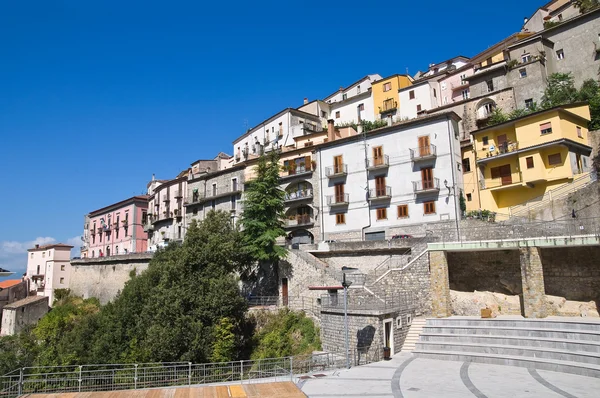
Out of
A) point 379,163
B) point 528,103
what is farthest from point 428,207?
point 528,103

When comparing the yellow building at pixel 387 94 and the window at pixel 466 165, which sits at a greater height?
the yellow building at pixel 387 94

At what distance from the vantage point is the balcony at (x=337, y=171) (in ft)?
121

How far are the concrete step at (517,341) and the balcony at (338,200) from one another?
17.4 m

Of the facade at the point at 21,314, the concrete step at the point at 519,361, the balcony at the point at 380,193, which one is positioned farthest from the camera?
the facade at the point at 21,314

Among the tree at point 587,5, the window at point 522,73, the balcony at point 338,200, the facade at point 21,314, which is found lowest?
the facade at point 21,314

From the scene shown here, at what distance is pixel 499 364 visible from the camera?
55.5ft

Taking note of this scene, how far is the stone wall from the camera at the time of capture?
1924 inches

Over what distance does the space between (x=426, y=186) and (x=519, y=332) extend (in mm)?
15774

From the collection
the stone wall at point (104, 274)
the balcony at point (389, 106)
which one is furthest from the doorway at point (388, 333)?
the balcony at point (389, 106)

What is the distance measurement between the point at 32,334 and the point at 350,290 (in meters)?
38.3

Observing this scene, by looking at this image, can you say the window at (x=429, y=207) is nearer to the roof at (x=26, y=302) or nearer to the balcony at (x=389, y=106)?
the balcony at (x=389, y=106)

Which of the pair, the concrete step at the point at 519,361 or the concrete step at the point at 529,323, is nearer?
the concrete step at the point at 519,361

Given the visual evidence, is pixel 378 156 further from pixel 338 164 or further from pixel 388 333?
pixel 388 333

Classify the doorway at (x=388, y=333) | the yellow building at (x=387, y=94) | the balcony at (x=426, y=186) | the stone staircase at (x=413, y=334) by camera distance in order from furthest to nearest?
the yellow building at (x=387, y=94), the balcony at (x=426, y=186), the stone staircase at (x=413, y=334), the doorway at (x=388, y=333)
